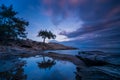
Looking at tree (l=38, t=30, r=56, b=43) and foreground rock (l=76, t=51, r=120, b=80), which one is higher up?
tree (l=38, t=30, r=56, b=43)

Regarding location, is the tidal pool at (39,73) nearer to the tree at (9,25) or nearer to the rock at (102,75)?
the rock at (102,75)

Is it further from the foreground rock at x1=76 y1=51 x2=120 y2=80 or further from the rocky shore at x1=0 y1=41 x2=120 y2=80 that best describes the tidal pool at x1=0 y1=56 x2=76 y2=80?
the foreground rock at x1=76 y1=51 x2=120 y2=80

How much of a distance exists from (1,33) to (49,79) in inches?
1692

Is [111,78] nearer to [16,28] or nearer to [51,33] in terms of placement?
[16,28]

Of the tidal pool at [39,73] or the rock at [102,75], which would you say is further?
the tidal pool at [39,73]

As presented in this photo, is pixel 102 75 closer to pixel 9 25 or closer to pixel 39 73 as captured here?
pixel 39 73

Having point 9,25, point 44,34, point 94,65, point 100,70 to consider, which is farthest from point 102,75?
point 44,34

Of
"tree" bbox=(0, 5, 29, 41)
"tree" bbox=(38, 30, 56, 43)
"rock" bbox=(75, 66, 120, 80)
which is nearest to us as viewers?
"rock" bbox=(75, 66, 120, 80)

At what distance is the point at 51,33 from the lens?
87.1 meters

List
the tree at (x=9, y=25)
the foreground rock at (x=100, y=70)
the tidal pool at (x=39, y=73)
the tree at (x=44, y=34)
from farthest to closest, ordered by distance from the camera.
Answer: the tree at (x=44, y=34) < the tree at (x=9, y=25) < the tidal pool at (x=39, y=73) < the foreground rock at (x=100, y=70)

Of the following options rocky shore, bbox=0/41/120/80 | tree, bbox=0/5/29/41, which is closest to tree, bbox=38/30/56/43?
tree, bbox=0/5/29/41

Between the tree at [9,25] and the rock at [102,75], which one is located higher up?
the tree at [9,25]

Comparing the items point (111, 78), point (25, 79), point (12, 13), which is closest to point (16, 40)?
point (12, 13)

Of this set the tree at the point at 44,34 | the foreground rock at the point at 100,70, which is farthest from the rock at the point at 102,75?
the tree at the point at 44,34
